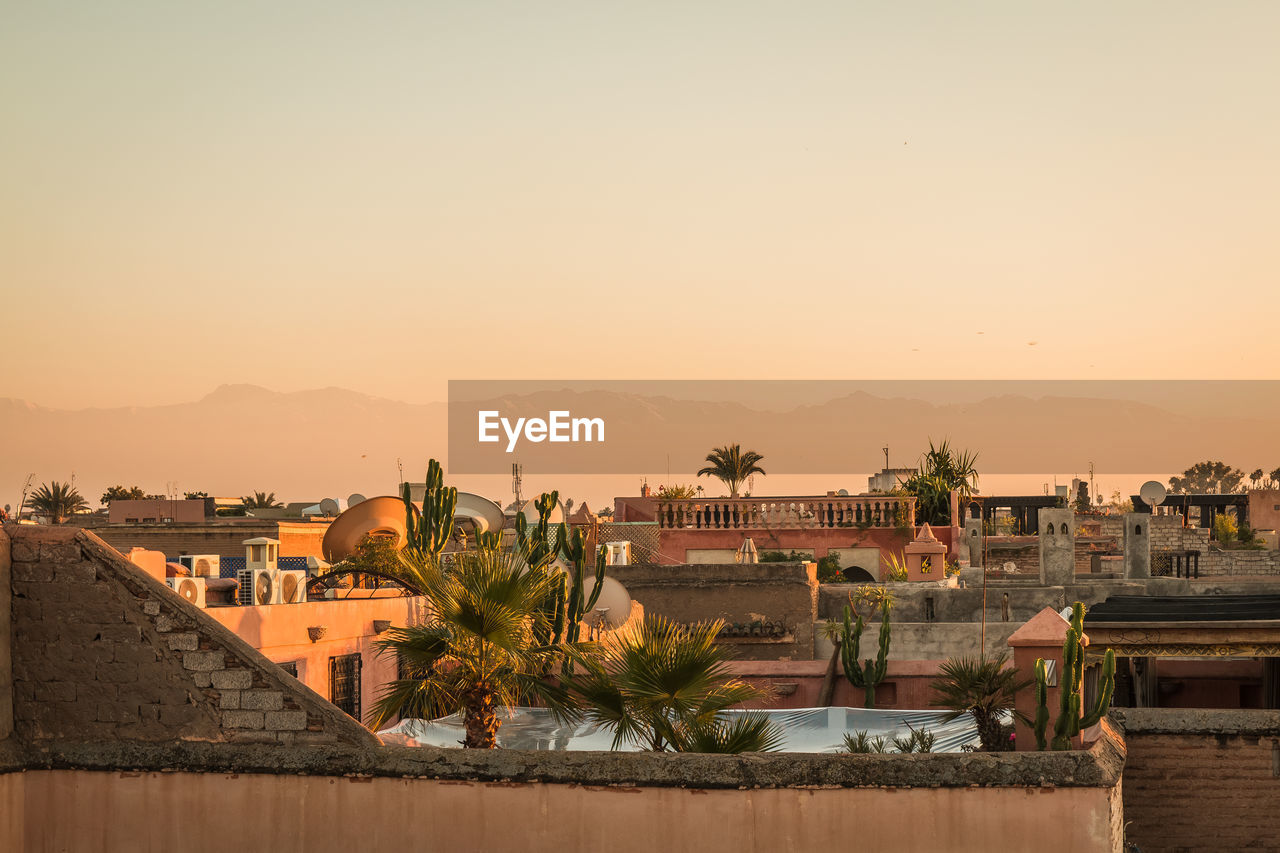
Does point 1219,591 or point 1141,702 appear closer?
point 1141,702

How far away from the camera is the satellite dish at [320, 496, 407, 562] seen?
24188 mm

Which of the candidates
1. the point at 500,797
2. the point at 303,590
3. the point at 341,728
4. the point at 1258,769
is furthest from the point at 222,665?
the point at 1258,769

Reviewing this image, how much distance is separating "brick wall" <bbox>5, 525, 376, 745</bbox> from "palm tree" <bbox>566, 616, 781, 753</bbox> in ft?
8.18

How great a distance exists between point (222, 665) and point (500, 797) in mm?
2779

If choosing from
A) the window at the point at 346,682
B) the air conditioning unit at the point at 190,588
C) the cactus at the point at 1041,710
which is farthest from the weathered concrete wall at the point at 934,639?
the air conditioning unit at the point at 190,588

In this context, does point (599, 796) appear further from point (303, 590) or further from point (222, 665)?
point (303, 590)

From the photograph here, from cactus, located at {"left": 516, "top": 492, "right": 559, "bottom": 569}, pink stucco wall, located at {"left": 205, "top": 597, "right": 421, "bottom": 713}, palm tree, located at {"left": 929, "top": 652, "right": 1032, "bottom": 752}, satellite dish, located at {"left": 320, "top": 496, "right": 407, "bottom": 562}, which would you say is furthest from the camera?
satellite dish, located at {"left": 320, "top": 496, "right": 407, "bottom": 562}

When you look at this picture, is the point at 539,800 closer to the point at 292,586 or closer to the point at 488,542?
the point at 488,542

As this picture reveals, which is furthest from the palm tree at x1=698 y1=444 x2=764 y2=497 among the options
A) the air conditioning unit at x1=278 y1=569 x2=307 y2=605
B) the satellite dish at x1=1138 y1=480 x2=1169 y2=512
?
the air conditioning unit at x1=278 y1=569 x2=307 y2=605

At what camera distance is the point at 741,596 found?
26.8 metres

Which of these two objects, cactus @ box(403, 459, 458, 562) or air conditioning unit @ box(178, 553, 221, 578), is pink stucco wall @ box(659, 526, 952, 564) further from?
cactus @ box(403, 459, 458, 562)

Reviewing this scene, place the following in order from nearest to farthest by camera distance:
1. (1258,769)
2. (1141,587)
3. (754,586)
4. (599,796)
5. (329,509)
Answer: (599,796) < (1258,769) < (754,586) < (1141,587) < (329,509)

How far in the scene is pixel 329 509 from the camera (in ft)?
154

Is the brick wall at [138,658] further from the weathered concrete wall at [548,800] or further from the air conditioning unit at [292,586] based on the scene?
the air conditioning unit at [292,586]
